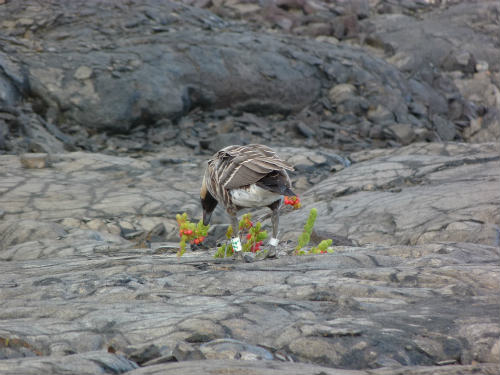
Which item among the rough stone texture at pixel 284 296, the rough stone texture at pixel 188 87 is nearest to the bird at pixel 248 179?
the rough stone texture at pixel 284 296

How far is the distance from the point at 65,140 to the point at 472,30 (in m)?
15.8

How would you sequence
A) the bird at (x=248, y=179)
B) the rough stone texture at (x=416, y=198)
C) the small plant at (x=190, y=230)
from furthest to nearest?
the rough stone texture at (x=416, y=198), the small plant at (x=190, y=230), the bird at (x=248, y=179)

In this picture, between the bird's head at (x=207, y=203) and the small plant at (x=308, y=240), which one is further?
the bird's head at (x=207, y=203)

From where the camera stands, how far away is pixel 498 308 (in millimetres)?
3822

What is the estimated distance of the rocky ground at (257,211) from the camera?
3475 mm

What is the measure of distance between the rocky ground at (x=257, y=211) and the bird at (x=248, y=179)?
531 mm

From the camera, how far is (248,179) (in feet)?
17.1

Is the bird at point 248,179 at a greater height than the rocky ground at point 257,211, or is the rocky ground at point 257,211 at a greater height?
the bird at point 248,179

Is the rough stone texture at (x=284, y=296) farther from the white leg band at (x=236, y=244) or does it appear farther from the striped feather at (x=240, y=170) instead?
the striped feather at (x=240, y=170)

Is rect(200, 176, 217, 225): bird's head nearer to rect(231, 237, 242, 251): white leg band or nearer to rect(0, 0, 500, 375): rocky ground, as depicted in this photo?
rect(0, 0, 500, 375): rocky ground

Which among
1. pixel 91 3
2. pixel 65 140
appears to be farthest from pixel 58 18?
pixel 65 140

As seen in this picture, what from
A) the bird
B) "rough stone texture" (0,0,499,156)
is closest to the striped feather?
the bird

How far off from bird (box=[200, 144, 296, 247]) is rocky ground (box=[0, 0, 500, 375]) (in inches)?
20.9

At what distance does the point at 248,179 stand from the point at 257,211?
14.3 feet
